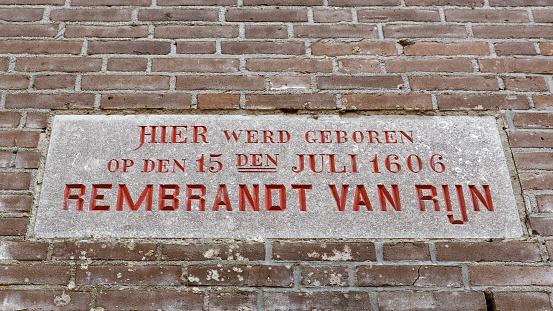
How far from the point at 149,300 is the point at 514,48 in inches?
62.4

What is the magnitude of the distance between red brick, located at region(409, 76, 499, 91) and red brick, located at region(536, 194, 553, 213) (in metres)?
0.42

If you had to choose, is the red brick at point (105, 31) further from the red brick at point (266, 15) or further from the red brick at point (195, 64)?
the red brick at point (266, 15)

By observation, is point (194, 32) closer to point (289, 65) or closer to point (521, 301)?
point (289, 65)

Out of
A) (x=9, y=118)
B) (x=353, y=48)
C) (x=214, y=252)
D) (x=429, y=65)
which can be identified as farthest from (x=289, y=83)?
(x=9, y=118)

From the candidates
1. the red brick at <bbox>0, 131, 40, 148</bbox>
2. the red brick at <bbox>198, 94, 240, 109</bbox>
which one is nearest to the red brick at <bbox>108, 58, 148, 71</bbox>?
the red brick at <bbox>198, 94, 240, 109</bbox>

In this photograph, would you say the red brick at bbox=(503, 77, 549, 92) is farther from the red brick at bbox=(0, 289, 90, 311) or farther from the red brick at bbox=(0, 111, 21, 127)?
the red brick at bbox=(0, 111, 21, 127)

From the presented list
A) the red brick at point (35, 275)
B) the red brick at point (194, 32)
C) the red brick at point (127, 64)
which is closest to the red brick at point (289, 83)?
the red brick at point (194, 32)

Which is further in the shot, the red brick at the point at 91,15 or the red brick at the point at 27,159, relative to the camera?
the red brick at the point at 91,15

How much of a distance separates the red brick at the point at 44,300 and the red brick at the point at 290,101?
816mm

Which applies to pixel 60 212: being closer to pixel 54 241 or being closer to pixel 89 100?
pixel 54 241

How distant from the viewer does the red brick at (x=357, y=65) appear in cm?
182

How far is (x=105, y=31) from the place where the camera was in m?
Answer: 1.87

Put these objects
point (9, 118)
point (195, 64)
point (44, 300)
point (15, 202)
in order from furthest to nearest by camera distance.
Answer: point (195, 64) < point (9, 118) < point (15, 202) < point (44, 300)

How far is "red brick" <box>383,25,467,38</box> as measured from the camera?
1.90 m
